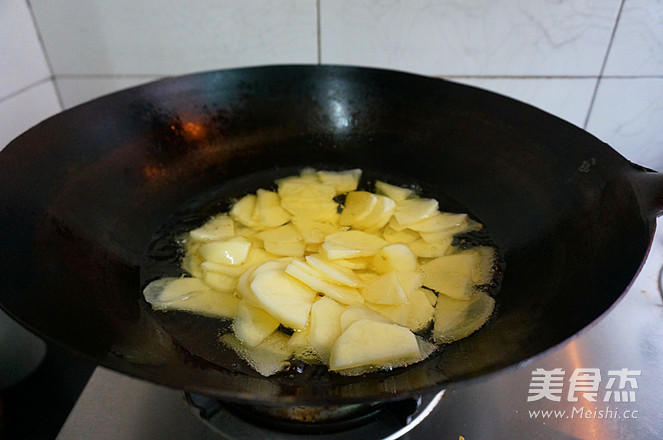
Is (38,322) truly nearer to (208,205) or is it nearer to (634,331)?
(208,205)

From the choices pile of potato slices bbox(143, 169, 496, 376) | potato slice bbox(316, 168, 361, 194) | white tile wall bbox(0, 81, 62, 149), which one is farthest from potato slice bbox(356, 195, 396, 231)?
white tile wall bbox(0, 81, 62, 149)

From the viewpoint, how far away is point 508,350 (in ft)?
1.62

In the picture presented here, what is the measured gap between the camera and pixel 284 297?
0.63 metres

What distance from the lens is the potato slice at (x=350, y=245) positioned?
28.7 inches

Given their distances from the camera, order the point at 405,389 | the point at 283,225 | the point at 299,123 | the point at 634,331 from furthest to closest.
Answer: the point at 299,123 → the point at 283,225 → the point at 634,331 → the point at 405,389

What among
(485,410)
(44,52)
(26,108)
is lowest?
(485,410)

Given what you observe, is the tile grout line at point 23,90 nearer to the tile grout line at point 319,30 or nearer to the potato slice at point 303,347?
the tile grout line at point 319,30

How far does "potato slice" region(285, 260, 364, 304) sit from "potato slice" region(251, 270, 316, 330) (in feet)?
0.03

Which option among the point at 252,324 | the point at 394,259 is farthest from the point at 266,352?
the point at 394,259

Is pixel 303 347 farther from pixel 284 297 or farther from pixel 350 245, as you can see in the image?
pixel 350 245

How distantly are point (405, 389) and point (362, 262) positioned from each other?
1.11 ft

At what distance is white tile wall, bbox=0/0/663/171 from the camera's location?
1028 mm

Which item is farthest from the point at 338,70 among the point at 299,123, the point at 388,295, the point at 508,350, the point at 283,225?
the point at 508,350

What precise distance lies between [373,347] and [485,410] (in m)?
0.22
